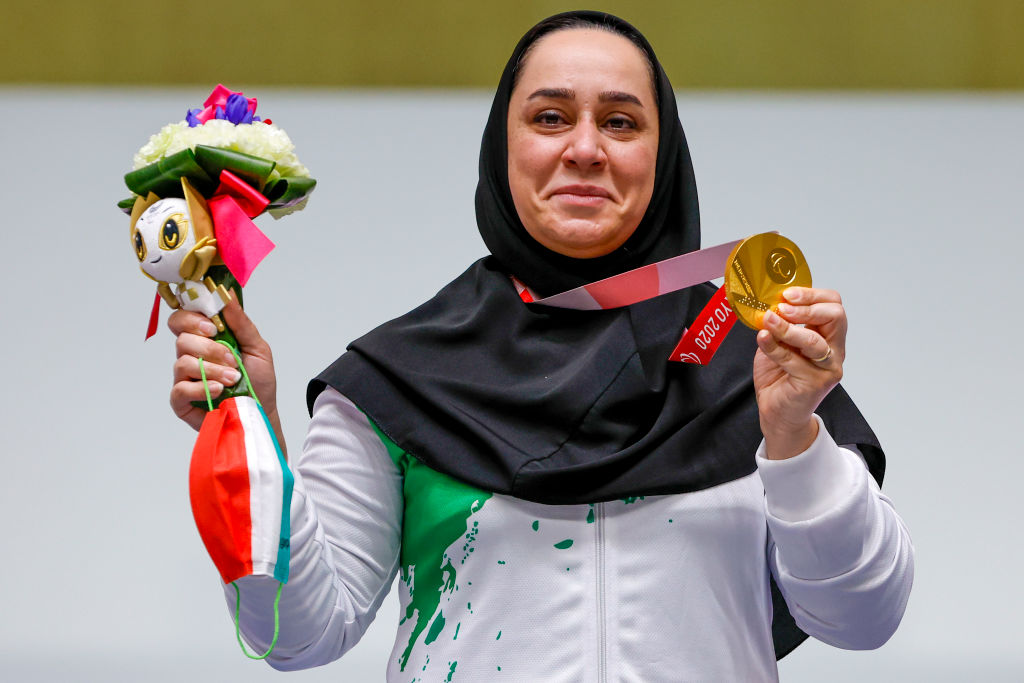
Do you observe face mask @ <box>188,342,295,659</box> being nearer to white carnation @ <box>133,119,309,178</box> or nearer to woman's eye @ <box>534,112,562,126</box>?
white carnation @ <box>133,119,309,178</box>

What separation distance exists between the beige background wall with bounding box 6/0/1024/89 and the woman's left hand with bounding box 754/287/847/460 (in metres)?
1.57

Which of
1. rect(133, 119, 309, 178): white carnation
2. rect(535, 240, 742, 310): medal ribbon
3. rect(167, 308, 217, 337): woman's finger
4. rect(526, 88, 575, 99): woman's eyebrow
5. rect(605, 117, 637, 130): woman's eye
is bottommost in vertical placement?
rect(167, 308, 217, 337): woman's finger

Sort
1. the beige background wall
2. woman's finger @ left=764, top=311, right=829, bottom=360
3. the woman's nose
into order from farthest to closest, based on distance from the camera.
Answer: the beige background wall
the woman's nose
woman's finger @ left=764, top=311, right=829, bottom=360

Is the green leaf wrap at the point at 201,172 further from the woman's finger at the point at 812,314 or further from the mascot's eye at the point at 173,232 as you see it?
the woman's finger at the point at 812,314

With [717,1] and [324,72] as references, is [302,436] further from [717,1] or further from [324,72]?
[717,1]

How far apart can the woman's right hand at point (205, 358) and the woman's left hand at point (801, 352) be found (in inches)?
18.3

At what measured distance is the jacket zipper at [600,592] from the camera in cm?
108

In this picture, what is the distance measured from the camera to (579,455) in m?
1.15

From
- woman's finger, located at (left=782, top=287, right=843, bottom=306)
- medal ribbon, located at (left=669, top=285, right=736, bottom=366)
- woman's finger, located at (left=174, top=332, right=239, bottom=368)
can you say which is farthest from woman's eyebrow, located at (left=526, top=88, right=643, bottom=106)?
woman's finger, located at (left=174, top=332, right=239, bottom=368)

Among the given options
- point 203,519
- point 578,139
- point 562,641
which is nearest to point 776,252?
point 578,139

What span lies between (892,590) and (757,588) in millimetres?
134

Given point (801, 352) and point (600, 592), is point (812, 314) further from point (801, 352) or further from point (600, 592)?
point (600, 592)

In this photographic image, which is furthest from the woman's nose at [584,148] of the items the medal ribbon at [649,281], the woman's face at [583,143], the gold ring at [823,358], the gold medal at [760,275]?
the gold ring at [823,358]

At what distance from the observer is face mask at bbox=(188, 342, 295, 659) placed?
975 mm
